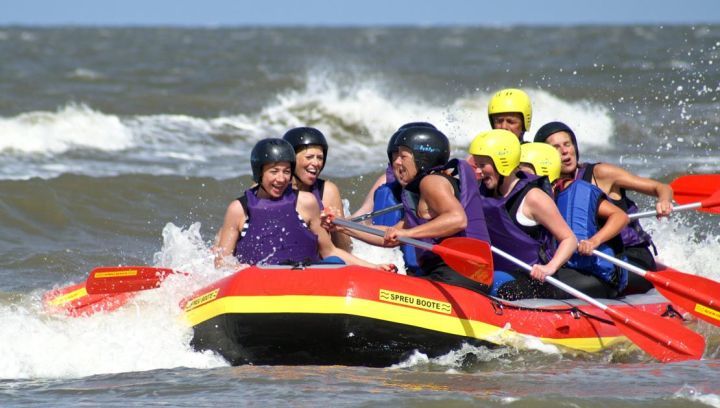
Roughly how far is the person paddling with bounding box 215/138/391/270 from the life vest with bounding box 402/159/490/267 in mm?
687

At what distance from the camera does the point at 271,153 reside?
7637 millimetres

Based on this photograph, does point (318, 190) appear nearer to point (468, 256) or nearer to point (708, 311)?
point (468, 256)

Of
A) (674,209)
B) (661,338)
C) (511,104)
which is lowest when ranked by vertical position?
(661,338)

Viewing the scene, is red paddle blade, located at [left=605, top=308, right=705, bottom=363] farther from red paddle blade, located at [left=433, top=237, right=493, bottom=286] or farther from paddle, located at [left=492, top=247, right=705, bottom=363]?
red paddle blade, located at [left=433, top=237, right=493, bottom=286]

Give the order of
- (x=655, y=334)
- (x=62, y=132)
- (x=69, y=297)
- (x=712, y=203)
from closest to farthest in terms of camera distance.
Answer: (x=655, y=334), (x=69, y=297), (x=712, y=203), (x=62, y=132)

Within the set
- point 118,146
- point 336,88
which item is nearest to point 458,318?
point 118,146

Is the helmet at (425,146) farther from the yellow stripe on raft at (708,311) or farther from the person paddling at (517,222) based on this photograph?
the yellow stripe on raft at (708,311)

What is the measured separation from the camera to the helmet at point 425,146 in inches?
288

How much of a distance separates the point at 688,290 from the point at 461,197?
164cm

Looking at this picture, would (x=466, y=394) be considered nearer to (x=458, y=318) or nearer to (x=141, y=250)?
(x=458, y=318)

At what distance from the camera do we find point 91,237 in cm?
1211

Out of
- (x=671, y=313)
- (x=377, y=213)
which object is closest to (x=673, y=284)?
(x=671, y=313)

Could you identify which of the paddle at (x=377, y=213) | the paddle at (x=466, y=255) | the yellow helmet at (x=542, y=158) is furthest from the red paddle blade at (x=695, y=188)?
the paddle at (x=466, y=255)

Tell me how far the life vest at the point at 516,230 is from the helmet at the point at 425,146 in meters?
0.59
